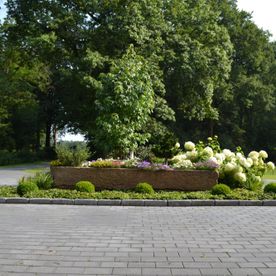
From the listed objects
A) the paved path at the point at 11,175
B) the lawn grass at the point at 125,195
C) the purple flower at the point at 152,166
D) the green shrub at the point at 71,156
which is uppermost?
the green shrub at the point at 71,156

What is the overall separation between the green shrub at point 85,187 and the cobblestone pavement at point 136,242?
2.25 m

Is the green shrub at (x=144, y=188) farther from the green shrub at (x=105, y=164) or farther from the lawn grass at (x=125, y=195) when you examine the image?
the green shrub at (x=105, y=164)

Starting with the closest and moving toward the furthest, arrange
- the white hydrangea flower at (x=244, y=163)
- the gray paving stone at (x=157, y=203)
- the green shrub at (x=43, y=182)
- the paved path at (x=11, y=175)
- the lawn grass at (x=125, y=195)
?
the gray paving stone at (x=157, y=203) < the lawn grass at (x=125, y=195) < the green shrub at (x=43, y=182) < the white hydrangea flower at (x=244, y=163) < the paved path at (x=11, y=175)

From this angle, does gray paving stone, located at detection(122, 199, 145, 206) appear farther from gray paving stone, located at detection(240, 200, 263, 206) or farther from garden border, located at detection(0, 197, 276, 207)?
gray paving stone, located at detection(240, 200, 263, 206)

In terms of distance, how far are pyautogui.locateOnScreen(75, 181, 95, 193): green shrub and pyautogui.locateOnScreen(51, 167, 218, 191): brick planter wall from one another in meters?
0.85

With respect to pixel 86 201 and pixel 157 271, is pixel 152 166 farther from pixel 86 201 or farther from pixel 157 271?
pixel 157 271

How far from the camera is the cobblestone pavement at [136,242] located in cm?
586

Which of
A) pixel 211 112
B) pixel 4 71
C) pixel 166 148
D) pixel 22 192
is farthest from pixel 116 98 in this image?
pixel 4 71

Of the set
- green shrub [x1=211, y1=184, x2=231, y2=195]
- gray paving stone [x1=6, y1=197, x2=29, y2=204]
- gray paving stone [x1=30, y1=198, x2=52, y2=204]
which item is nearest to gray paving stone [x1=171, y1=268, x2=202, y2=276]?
gray paving stone [x1=30, y1=198, x2=52, y2=204]

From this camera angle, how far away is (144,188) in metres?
14.1

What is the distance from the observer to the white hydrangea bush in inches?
614

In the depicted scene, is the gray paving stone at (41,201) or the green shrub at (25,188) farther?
the green shrub at (25,188)

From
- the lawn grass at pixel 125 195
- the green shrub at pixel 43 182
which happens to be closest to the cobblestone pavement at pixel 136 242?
the lawn grass at pixel 125 195

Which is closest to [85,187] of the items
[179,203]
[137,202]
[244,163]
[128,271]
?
[137,202]
